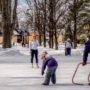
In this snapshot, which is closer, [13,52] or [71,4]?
[13,52]

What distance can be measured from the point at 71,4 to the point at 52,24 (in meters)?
5.09

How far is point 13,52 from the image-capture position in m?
49.2

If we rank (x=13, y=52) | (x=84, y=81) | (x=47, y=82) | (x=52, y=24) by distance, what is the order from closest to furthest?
(x=47, y=82) → (x=84, y=81) → (x=13, y=52) → (x=52, y=24)

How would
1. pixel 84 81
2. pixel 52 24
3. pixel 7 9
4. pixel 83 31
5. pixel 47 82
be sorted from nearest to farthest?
pixel 47 82 < pixel 84 81 < pixel 7 9 < pixel 52 24 < pixel 83 31

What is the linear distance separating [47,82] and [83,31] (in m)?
65.4

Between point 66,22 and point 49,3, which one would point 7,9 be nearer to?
point 49,3

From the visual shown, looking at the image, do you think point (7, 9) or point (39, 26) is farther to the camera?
point (39, 26)

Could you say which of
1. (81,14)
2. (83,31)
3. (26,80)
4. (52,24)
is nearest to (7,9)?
(52,24)

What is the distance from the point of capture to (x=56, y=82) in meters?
19.1

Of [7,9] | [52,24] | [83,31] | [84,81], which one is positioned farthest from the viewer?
[83,31]

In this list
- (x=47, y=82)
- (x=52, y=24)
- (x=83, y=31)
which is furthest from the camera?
(x=83, y=31)

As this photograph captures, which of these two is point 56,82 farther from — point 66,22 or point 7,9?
point 66,22

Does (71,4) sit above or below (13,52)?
above

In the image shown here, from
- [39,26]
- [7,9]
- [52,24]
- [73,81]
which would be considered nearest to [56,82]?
[73,81]
